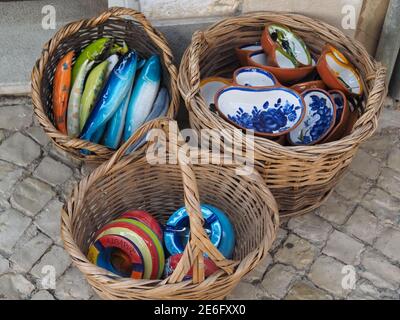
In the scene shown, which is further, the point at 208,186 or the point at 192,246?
the point at 208,186

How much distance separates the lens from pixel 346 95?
2367mm

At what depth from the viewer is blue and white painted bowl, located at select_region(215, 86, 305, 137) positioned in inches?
87.4

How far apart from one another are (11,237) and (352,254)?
1374mm

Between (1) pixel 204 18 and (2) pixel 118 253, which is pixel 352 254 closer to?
(2) pixel 118 253

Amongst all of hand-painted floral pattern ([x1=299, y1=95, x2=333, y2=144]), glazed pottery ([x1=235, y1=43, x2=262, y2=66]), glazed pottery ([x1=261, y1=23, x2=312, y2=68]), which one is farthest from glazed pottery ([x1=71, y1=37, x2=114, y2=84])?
hand-painted floral pattern ([x1=299, y1=95, x2=333, y2=144])

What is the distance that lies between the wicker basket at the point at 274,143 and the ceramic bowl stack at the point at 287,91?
5cm

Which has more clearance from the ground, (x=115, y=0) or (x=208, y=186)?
(x=115, y=0)

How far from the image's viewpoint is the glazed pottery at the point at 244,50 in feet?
8.03

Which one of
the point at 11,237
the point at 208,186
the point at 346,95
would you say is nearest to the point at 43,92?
the point at 11,237

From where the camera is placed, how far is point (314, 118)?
233 cm

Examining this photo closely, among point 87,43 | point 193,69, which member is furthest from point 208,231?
point 87,43

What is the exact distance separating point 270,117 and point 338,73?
0.36 metres

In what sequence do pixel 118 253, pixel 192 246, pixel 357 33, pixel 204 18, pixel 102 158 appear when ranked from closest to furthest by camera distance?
pixel 192 246
pixel 118 253
pixel 102 158
pixel 204 18
pixel 357 33

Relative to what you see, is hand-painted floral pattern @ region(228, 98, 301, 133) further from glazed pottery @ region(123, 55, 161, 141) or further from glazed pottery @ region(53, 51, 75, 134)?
glazed pottery @ region(53, 51, 75, 134)
